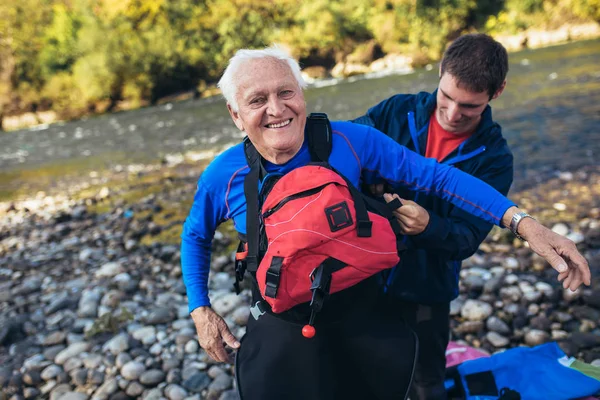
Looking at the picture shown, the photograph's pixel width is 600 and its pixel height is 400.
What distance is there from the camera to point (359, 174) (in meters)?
2.33

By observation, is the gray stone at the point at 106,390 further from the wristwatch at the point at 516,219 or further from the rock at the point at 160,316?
the wristwatch at the point at 516,219

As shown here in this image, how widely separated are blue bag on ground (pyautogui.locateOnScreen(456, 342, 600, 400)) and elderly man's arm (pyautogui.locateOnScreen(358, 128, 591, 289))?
56.6 inches

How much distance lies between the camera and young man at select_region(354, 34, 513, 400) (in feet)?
8.55

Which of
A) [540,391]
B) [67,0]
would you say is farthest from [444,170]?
[67,0]

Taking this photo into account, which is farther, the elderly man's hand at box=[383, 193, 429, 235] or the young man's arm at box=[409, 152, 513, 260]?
the young man's arm at box=[409, 152, 513, 260]

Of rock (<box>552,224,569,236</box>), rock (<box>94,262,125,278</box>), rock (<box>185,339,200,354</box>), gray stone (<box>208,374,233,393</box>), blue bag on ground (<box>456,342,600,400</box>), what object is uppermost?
blue bag on ground (<box>456,342,600,400</box>)

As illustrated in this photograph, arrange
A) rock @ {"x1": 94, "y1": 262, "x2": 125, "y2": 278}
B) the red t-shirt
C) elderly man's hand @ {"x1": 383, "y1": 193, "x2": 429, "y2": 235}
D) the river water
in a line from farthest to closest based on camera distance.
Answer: the river water, rock @ {"x1": 94, "y1": 262, "x2": 125, "y2": 278}, the red t-shirt, elderly man's hand @ {"x1": 383, "y1": 193, "x2": 429, "y2": 235}

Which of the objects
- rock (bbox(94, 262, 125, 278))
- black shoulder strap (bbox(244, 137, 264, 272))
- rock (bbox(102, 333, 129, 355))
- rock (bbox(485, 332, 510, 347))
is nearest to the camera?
black shoulder strap (bbox(244, 137, 264, 272))

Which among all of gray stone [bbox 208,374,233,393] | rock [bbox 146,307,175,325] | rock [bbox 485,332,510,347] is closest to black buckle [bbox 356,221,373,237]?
gray stone [bbox 208,374,233,393]

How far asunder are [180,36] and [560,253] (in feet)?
170

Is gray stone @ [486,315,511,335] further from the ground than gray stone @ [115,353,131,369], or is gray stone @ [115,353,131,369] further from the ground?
gray stone @ [115,353,131,369]

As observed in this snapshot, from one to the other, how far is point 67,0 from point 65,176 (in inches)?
2266

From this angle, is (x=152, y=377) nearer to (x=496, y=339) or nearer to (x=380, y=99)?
(x=496, y=339)

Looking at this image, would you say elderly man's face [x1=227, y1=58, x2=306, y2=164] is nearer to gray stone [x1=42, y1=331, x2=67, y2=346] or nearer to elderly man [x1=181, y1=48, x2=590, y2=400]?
elderly man [x1=181, y1=48, x2=590, y2=400]
